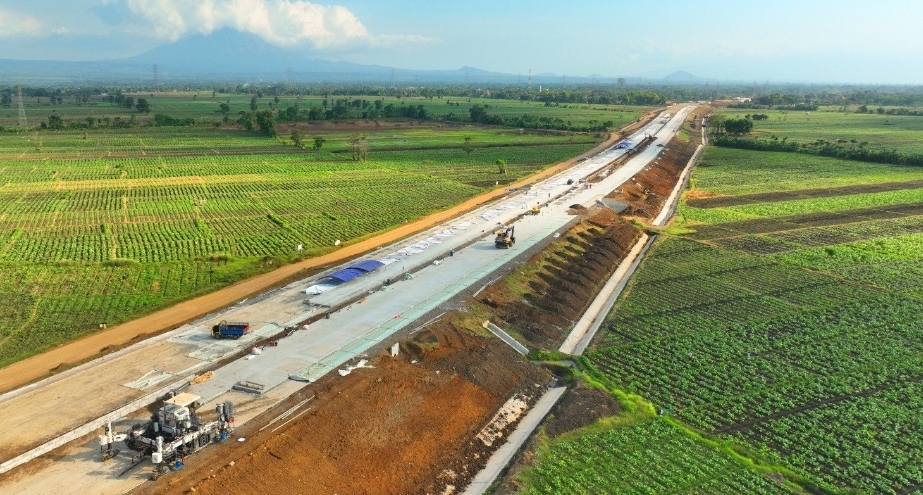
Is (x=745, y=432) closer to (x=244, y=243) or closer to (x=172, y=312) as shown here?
(x=172, y=312)

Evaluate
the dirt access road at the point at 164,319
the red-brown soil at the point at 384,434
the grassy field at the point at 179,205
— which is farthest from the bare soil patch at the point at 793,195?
the red-brown soil at the point at 384,434

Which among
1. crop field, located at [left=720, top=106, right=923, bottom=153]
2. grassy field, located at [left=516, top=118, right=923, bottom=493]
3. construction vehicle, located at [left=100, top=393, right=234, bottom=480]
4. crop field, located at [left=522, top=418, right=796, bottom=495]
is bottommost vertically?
crop field, located at [left=522, top=418, right=796, bottom=495]

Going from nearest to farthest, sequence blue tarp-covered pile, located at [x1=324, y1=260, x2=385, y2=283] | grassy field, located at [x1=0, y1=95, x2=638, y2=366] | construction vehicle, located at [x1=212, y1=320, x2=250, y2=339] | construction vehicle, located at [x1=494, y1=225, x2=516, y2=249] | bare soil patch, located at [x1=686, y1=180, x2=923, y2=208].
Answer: construction vehicle, located at [x1=212, y1=320, x2=250, y2=339] < blue tarp-covered pile, located at [x1=324, y1=260, x2=385, y2=283] < grassy field, located at [x1=0, y1=95, x2=638, y2=366] < construction vehicle, located at [x1=494, y1=225, x2=516, y2=249] < bare soil patch, located at [x1=686, y1=180, x2=923, y2=208]

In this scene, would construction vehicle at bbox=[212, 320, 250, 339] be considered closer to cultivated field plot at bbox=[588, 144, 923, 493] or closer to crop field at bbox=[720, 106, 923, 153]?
cultivated field plot at bbox=[588, 144, 923, 493]

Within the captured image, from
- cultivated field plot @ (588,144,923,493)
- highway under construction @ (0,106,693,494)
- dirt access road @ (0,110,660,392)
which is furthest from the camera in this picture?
dirt access road @ (0,110,660,392)

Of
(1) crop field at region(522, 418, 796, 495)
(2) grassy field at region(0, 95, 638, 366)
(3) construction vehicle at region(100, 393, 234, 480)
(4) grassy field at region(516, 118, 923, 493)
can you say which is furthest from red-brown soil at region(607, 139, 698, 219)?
(3) construction vehicle at region(100, 393, 234, 480)

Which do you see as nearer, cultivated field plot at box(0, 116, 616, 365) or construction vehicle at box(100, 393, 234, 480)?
construction vehicle at box(100, 393, 234, 480)

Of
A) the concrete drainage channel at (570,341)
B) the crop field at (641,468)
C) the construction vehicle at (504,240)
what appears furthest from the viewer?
the construction vehicle at (504,240)

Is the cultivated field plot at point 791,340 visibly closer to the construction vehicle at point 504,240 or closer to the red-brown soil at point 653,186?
the red-brown soil at point 653,186
